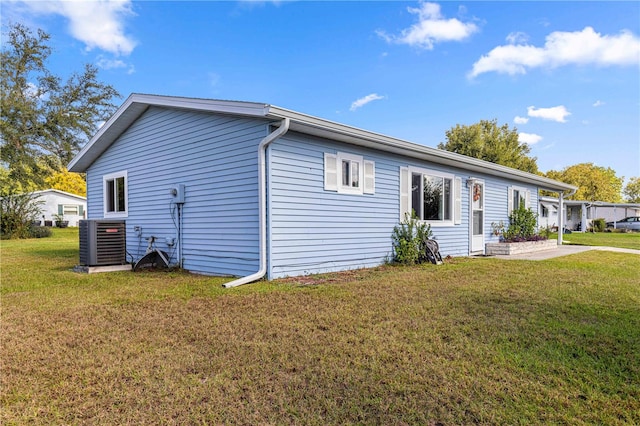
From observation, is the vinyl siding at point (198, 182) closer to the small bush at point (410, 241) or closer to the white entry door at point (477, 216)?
the small bush at point (410, 241)

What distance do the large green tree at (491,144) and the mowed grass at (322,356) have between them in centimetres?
2856

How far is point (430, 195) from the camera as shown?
30.1ft

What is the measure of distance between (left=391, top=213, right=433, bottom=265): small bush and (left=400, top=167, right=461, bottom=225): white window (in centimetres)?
25

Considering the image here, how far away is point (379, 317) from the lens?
3793 mm

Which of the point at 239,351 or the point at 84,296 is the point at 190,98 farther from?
the point at 239,351

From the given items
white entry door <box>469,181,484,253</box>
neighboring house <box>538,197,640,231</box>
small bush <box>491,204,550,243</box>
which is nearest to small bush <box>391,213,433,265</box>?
white entry door <box>469,181,484,253</box>

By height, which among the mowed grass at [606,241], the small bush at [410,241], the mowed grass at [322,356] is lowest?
the mowed grass at [606,241]

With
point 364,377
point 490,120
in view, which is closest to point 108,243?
point 364,377

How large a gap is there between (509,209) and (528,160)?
25763mm

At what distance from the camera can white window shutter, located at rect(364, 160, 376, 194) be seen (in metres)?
7.48

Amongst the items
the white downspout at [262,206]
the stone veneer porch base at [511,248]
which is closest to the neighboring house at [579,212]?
the stone veneer porch base at [511,248]

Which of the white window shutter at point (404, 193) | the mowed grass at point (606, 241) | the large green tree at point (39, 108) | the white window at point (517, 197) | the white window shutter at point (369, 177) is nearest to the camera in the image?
the white window shutter at point (369, 177)

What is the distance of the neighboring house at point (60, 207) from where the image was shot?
1156 inches

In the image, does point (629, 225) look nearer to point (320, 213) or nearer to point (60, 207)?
point (320, 213)
